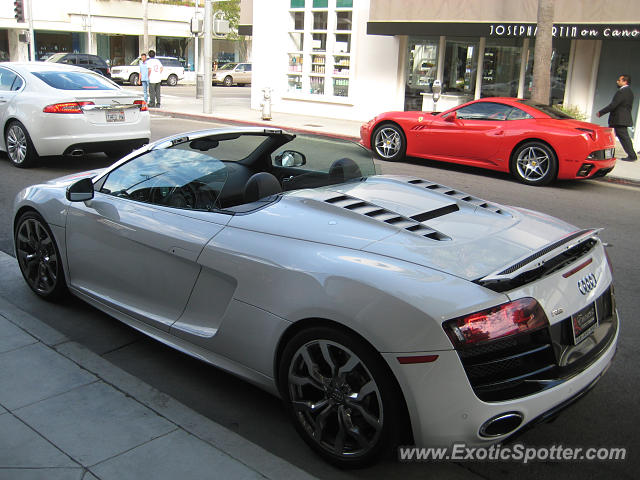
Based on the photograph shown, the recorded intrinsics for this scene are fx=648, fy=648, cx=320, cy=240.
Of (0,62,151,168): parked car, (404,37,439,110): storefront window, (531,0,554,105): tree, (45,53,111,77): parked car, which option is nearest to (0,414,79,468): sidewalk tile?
(0,62,151,168): parked car

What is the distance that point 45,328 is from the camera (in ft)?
14.4

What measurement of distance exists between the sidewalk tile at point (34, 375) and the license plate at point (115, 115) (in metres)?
6.83

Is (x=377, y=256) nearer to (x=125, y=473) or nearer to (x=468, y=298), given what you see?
(x=468, y=298)

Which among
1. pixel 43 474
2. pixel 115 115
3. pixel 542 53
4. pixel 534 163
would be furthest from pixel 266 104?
pixel 43 474

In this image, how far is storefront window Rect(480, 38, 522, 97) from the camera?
60.0 ft

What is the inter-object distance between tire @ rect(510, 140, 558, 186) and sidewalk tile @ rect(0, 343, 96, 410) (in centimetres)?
886

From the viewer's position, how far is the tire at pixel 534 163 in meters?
10.8

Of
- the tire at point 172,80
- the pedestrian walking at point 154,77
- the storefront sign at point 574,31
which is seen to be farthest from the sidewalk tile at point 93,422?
the tire at point 172,80

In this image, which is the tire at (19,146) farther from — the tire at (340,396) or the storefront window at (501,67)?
the storefront window at (501,67)

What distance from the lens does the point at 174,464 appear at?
2930 mm

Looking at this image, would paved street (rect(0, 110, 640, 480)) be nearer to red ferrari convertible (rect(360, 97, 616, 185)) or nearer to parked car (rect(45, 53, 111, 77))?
red ferrari convertible (rect(360, 97, 616, 185))

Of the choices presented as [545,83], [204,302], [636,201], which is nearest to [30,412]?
[204,302]

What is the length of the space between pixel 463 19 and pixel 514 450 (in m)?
16.2

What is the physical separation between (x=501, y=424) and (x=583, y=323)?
0.68 meters
